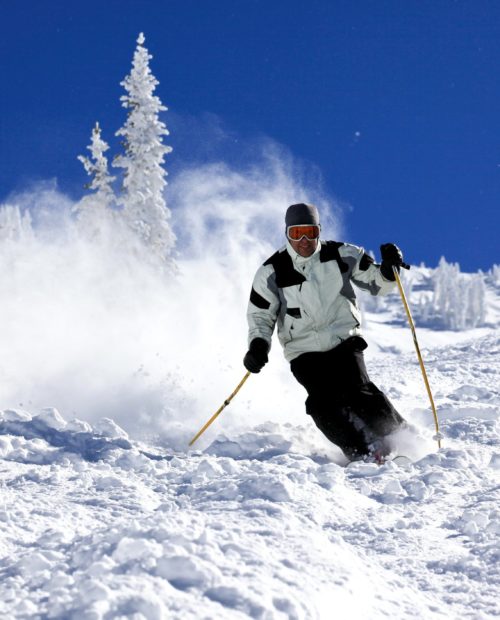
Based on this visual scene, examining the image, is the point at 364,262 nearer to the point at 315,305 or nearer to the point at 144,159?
the point at 315,305

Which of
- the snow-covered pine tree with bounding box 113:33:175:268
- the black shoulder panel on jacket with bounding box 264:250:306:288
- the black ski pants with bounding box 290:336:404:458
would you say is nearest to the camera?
the black ski pants with bounding box 290:336:404:458

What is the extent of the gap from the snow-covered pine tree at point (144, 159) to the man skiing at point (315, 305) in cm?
1861

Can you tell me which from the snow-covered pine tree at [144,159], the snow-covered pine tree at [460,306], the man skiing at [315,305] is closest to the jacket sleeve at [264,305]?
the man skiing at [315,305]

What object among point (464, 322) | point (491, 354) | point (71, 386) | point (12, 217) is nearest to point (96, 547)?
point (71, 386)

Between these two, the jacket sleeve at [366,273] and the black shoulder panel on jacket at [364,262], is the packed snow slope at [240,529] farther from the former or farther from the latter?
the black shoulder panel on jacket at [364,262]

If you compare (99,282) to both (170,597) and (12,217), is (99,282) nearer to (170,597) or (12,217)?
(170,597)

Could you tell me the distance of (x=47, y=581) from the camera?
8.43ft

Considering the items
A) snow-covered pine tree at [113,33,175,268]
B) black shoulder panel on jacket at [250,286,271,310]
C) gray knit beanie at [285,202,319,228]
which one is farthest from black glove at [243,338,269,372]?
snow-covered pine tree at [113,33,175,268]

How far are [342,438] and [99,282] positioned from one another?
15.2m

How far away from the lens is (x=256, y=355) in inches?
235

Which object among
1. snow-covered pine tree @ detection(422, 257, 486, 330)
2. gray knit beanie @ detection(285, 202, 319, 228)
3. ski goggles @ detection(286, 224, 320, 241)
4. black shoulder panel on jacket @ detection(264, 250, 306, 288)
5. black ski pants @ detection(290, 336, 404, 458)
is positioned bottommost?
black ski pants @ detection(290, 336, 404, 458)

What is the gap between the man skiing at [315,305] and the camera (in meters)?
5.81

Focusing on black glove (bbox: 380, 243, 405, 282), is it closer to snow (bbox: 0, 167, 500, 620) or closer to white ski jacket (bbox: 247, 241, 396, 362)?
white ski jacket (bbox: 247, 241, 396, 362)

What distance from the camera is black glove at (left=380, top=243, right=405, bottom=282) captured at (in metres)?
5.98
